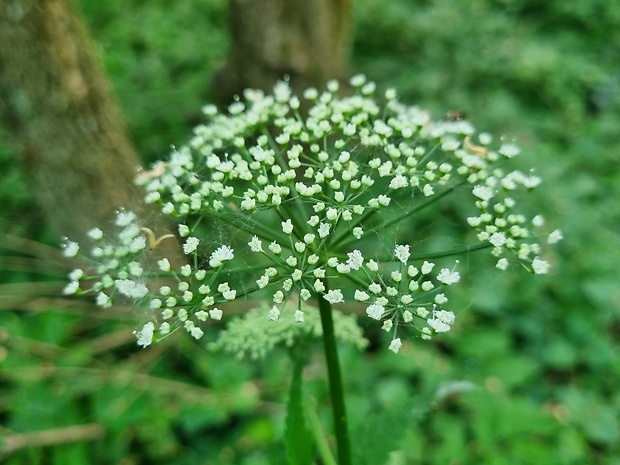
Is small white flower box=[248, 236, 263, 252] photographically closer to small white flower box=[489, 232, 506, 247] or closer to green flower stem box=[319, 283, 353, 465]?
green flower stem box=[319, 283, 353, 465]

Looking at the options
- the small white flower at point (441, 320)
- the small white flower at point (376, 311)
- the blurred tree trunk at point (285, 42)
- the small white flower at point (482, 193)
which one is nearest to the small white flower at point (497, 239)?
the small white flower at point (482, 193)

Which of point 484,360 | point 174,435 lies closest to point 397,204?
point 484,360

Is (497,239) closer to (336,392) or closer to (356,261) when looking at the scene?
(356,261)

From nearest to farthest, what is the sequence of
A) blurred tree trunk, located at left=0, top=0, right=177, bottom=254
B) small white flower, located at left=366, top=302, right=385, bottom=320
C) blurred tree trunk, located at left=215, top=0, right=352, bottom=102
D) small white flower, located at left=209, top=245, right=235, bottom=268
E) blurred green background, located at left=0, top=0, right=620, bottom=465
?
small white flower, located at left=366, top=302, right=385, bottom=320 → small white flower, located at left=209, top=245, right=235, bottom=268 → blurred tree trunk, located at left=0, top=0, right=177, bottom=254 → blurred green background, located at left=0, top=0, right=620, bottom=465 → blurred tree trunk, located at left=215, top=0, right=352, bottom=102

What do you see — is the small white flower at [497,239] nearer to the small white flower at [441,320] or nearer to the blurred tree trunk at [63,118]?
the small white flower at [441,320]

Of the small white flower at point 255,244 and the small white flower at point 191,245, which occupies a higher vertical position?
the small white flower at point 191,245

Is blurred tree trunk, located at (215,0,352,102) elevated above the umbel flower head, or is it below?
above

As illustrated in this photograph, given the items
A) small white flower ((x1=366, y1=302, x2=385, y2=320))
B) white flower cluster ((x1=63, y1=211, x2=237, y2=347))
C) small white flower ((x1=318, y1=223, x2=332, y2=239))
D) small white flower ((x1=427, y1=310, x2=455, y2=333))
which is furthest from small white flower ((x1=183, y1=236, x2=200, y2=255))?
small white flower ((x1=427, y1=310, x2=455, y2=333))
